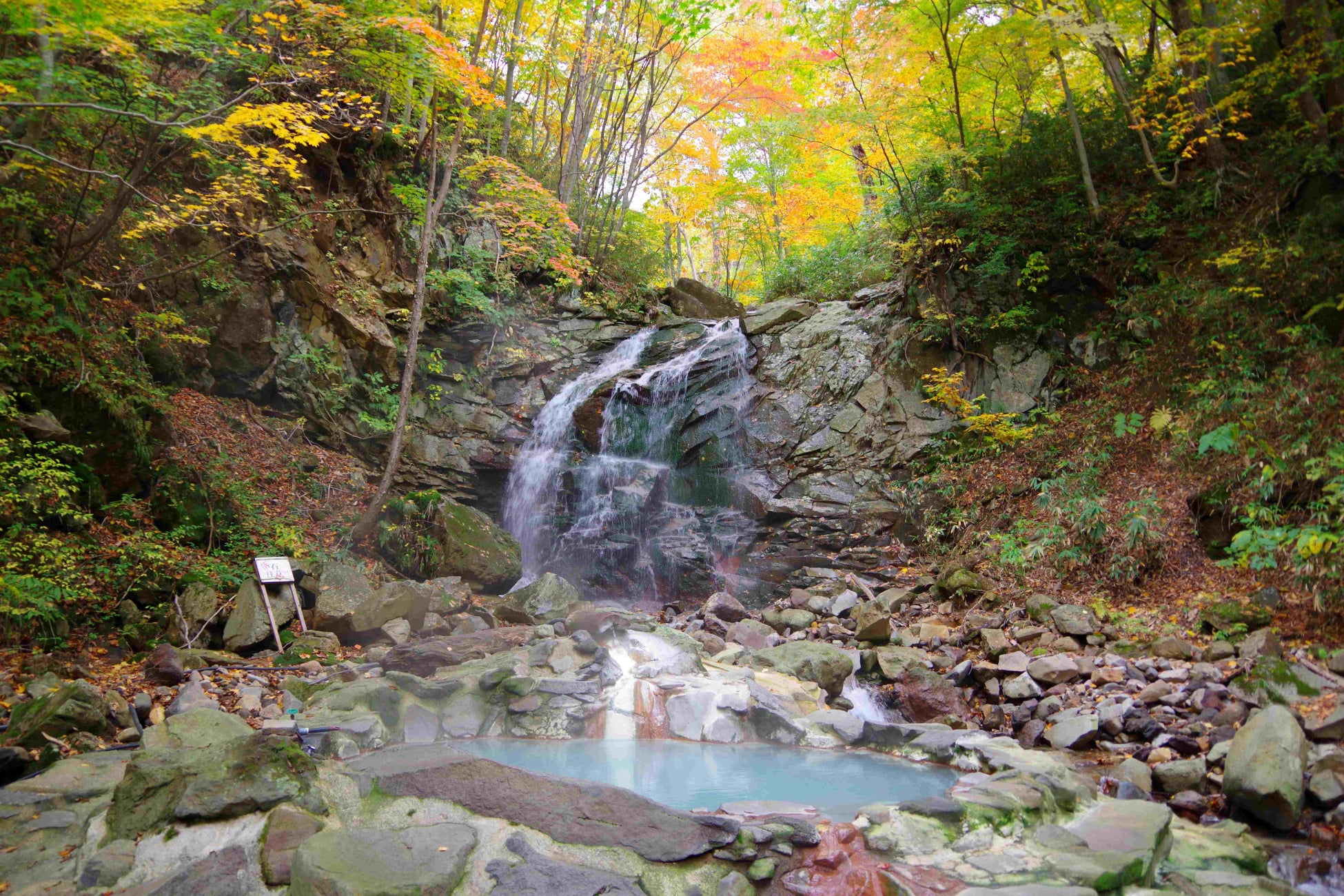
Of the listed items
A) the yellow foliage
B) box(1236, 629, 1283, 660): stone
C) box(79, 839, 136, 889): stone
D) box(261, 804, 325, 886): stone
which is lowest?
box(79, 839, 136, 889): stone

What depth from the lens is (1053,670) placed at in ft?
19.3

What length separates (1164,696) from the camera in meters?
5.16

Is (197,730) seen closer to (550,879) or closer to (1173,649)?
(550,879)

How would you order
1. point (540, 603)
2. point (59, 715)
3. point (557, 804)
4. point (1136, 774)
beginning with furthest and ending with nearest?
point (540, 603) < point (1136, 774) < point (59, 715) < point (557, 804)

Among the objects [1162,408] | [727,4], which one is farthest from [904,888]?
[727,4]

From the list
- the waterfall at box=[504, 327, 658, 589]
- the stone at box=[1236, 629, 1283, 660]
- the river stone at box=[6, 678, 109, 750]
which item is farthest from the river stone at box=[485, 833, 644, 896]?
the waterfall at box=[504, 327, 658, 589]

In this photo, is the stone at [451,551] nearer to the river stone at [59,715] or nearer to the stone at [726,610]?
the stone at [726,610]

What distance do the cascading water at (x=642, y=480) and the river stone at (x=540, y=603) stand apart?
2346mm

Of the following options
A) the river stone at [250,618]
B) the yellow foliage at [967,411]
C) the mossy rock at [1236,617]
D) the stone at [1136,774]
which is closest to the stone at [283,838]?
the river stone at [250,618]

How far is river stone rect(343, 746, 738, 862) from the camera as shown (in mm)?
3113

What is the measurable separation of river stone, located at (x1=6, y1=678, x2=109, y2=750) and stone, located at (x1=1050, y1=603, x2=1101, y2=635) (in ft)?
26.1

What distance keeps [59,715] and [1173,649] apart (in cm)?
829

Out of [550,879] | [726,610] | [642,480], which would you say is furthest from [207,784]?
[642,480]

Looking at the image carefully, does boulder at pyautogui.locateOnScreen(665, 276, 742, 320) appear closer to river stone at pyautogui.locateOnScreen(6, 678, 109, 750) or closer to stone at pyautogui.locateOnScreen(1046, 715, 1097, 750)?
stone at pyautogui.locateOnScreen(1046, 715, 1097, 750)
